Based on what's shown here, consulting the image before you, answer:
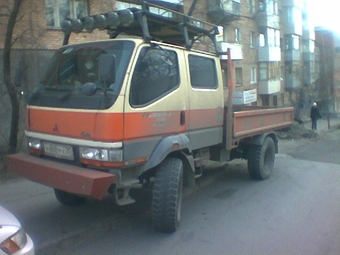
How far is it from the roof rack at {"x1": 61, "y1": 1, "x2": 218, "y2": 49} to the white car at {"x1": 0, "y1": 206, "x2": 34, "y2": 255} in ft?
8.60

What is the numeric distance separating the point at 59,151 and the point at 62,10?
9.50m

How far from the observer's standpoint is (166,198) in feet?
16.0

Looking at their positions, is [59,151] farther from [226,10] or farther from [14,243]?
[226,10]

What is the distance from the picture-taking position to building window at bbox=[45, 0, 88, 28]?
12532 millimetres

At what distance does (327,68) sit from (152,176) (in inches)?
1651

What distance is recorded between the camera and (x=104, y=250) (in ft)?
15.2

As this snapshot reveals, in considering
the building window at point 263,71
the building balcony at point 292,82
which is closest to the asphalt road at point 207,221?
the building window at point 263,71

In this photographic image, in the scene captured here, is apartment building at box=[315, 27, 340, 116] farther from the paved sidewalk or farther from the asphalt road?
the asphalt road

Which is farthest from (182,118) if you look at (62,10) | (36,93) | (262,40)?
(262,40)

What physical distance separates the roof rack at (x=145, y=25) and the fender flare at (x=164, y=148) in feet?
4.17

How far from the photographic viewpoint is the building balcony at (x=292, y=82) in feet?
121

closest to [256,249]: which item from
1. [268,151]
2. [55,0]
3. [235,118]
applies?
[235,118]

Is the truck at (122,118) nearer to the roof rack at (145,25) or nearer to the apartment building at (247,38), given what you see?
the roof rack at (145,25)

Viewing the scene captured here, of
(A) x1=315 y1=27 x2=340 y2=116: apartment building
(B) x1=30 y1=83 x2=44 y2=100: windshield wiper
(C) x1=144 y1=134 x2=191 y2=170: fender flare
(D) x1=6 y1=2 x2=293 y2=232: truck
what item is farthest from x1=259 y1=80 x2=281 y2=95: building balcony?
(B) x1=30 y1=83 x2=44 y2=100: windshield wiper
